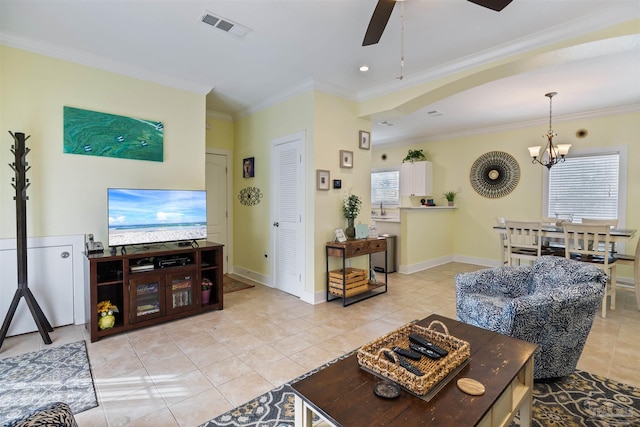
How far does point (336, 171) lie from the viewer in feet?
13.4

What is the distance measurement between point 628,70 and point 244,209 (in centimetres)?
509

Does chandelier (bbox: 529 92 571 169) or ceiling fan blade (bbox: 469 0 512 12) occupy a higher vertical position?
ceiling fan blade (bbox: 469 0 512 12)

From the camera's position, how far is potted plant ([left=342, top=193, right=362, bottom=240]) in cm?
409

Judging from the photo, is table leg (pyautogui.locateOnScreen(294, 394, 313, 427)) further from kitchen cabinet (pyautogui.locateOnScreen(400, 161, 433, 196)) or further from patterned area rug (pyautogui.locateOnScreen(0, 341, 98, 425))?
kitchen cabinet (pyautogui.locateOnScreen(400, 161, 433, 196))

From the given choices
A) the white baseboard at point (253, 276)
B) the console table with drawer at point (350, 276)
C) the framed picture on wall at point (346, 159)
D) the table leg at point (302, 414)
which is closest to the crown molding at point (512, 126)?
the framed picture on wall at point (346, 159)

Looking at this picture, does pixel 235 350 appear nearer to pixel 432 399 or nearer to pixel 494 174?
pixel 432 399

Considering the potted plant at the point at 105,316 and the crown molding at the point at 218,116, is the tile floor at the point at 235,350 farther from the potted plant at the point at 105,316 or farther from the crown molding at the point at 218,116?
the crown molding at the point at 218,116

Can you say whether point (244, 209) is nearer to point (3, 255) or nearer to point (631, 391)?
point (3, 255)

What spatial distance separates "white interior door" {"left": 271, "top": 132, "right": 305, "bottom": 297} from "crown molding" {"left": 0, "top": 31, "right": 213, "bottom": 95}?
1257 mm

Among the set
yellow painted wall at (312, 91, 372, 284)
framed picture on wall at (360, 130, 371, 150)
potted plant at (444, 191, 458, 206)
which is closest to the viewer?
yellow painted wall at (312, 91, 372, 284)

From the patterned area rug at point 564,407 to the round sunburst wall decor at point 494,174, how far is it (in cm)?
429

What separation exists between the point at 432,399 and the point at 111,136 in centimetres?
371

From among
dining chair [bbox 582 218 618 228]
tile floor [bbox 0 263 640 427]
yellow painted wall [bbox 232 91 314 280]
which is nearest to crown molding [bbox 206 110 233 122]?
yellow painted wall [bbox 232 91 314 280]

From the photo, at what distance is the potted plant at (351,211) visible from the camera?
4.09 m
